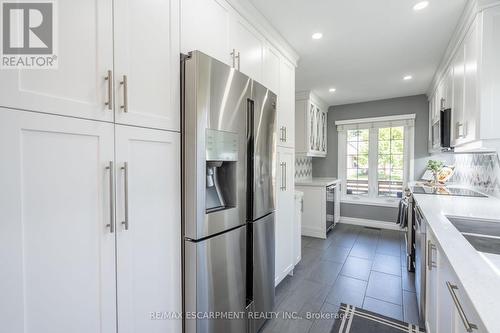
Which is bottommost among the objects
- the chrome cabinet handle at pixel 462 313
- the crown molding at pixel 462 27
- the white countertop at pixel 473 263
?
the chrome cabinet handle at pixel 462 313

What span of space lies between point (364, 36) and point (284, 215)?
1958 mm

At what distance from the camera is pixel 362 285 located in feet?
8.36

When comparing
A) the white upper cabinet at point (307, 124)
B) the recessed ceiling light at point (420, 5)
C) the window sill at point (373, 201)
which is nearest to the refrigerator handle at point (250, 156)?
the recessed ceiling light at point (420, 5)

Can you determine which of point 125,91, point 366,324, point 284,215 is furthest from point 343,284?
point 125,91

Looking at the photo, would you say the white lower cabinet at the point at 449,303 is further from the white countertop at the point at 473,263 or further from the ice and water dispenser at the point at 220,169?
the ice and water dispenser at the point at 220,169

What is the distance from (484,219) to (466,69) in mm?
1333

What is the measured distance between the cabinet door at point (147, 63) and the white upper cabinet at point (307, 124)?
10.3ft

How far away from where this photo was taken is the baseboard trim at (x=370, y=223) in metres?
4.64

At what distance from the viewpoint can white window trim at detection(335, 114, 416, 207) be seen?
4559 mm

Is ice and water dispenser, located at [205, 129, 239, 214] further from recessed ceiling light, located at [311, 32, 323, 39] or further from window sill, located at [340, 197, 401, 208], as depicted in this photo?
window sill, located at [340, 197, 401, 208]

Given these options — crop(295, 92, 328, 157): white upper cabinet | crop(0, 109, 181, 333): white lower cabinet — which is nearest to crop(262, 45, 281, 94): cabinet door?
crop(0, 109, 181, 333): white lower cabinet

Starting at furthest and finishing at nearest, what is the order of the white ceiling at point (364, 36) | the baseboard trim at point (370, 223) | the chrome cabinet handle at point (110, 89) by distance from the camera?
the baseboard trim at point (370, 223)
the white ceiling at point (364, 36)
the chrome cabinet handle at point (110, 89)

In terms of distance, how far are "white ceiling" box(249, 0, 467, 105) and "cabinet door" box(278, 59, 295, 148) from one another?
0.27 metres

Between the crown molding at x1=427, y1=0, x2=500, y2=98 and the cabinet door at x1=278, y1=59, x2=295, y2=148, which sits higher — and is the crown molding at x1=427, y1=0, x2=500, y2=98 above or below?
above
